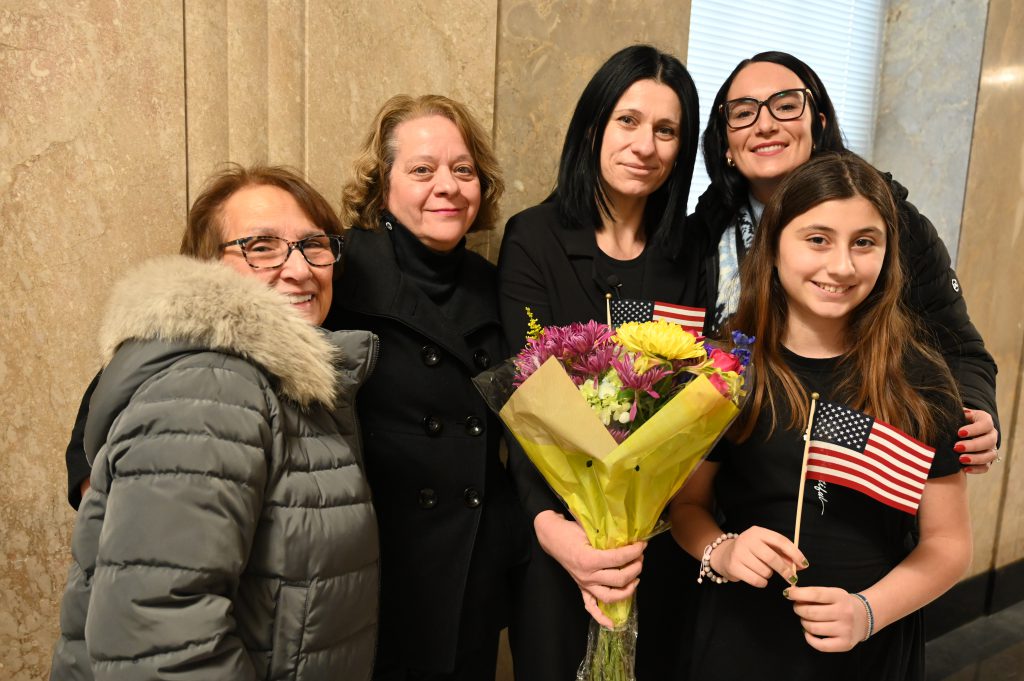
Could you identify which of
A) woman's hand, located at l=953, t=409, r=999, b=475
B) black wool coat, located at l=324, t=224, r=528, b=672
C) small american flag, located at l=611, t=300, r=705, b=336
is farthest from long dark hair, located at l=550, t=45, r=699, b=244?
woman's hand, located at l=953, t=409, r=999, b=475

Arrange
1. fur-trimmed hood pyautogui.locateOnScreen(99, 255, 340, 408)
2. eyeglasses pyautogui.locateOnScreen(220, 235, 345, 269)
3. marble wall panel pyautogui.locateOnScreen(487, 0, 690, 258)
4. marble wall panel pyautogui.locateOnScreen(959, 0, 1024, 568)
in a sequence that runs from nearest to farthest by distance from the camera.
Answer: fur-trimmed hood pyautogui.locateOnScreen(99, 255, 340, 408)
eyeglasses pyautogui.locateOnScreen(220, 235, 345, 269)
marble wall panel pyautogui.locateOnScreen(487, 0, 690, 258)
marble wall panel pyautogui.locateOnScreen(959, 0, 1024, 568)

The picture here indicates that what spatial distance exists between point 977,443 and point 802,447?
0.48 m

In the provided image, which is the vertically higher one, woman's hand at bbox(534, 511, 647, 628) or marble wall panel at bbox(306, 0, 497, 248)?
marble wall panel at bbox(306, 0, 497, 248)

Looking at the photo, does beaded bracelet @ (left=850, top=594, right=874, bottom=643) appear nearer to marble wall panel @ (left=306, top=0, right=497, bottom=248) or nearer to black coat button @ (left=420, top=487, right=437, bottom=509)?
black coat button @ (left=420, top=487, right=437, bottom=509)

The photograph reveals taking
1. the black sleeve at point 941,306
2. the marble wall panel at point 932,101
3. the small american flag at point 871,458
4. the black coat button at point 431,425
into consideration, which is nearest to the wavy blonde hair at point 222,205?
the black coat button at point 431,425

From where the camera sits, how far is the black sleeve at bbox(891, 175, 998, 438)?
7.41 feet

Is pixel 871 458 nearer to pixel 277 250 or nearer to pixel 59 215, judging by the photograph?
pixel 277 250

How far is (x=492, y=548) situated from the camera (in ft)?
6.89

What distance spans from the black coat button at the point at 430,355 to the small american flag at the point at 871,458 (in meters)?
0.93

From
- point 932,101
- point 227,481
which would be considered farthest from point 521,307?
point 932,101

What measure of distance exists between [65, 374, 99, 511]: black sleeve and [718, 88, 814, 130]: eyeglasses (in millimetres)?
1898

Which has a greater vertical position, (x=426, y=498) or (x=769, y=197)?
(x=769, y=197)

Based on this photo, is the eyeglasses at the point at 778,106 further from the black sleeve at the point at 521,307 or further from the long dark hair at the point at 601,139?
the black sleeve at the point at 521,307

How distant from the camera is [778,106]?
7.61 ft
